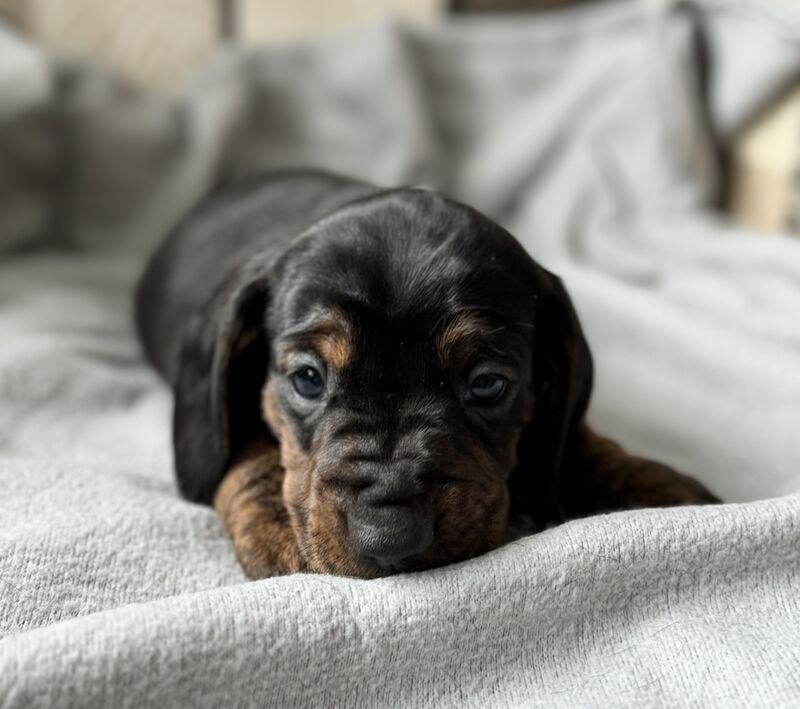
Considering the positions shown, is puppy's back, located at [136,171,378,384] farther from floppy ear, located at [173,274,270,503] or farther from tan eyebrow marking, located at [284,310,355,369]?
tan eyebrow marking, located at [284,310,355,369]

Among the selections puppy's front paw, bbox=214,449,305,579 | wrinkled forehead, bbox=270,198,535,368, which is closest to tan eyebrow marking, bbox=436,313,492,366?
wrinkled forehead, bbox=270,198,535,368

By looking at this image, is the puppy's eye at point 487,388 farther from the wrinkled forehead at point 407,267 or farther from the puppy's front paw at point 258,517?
the puppy's front paw at point 258,517

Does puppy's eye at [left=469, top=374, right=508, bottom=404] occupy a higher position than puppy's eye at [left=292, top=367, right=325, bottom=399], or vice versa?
puppy's eye at [left=469, top=374, right=508, bottom=404]

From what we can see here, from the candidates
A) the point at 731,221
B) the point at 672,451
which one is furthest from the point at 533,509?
the point at 731,221

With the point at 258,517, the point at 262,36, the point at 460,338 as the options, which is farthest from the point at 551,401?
the point at 262,36

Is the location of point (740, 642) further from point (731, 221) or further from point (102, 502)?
point (731, 221)

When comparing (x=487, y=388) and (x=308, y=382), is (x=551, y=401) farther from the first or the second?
(x=308, y=382)
